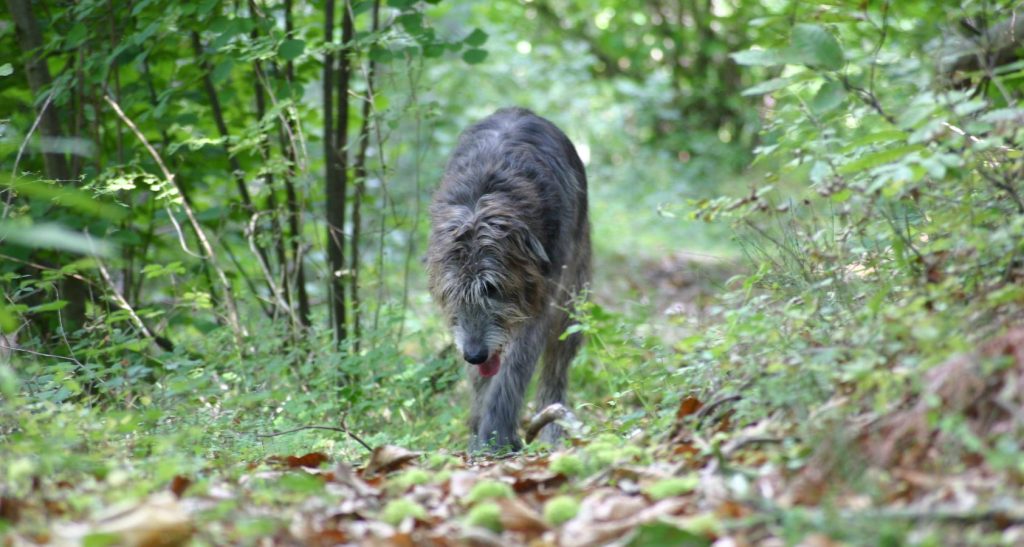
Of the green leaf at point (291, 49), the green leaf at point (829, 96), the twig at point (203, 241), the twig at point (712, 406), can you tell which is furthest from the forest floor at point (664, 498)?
the green leaf at point (291, 49)

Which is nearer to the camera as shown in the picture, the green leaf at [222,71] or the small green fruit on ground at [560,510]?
the small green fruit on ground at [560,510]

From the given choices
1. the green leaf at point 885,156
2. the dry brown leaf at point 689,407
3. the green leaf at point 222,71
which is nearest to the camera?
the green leaf at point 885,156

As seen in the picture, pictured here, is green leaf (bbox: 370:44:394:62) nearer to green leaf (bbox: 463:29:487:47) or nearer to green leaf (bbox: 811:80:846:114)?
green leaf (bbox: 463:29:487:47)

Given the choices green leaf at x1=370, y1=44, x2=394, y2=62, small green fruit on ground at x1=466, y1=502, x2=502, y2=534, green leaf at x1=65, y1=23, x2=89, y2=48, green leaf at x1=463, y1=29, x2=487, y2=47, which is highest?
green leaf at x1=65, y1=23, x2=89, y2=48

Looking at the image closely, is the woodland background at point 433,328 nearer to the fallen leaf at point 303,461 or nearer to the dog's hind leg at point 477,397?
the fallen leaf at point 303,461

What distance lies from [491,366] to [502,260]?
669mm

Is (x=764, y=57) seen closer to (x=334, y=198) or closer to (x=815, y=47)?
(x=815, y=47)

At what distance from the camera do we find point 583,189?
7.38 metres

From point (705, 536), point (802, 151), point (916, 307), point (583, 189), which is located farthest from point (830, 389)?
point (583, 189)

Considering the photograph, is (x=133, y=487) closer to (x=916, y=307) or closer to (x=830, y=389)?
(x=830, y=389)

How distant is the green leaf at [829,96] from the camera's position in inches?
143

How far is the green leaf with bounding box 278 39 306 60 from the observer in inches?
250

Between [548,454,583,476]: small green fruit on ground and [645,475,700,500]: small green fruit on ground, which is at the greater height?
[645,475,700,500]: small green fruit on ground

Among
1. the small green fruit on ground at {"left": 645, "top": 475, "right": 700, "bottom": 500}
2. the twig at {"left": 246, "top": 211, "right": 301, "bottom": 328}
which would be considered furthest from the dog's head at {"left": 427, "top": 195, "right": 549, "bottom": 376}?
the small green fruit on ground at {"left": 645, "top": 475, "right": 700, "bottom": 500}
